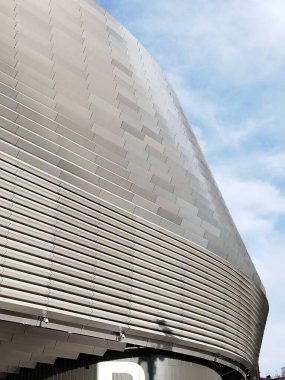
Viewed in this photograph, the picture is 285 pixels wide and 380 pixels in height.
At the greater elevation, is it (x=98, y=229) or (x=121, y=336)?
(x=98, y=229)

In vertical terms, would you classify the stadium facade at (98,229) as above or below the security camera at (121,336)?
above

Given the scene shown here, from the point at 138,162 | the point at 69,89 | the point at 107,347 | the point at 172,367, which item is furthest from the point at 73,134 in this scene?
the point at 172,367

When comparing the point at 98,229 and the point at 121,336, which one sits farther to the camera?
the point at 98,229

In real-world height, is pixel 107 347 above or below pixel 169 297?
below

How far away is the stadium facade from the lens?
56.6 ft

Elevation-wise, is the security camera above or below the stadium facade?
below

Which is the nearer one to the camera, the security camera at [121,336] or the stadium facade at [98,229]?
the stadium facade at [98,229]

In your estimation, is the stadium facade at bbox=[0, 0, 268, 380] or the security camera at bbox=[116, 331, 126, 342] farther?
the security camera at bbox=[116, 331, 126, 342]

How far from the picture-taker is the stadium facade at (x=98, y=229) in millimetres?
17250

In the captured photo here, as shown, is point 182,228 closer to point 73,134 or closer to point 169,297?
point 169,297

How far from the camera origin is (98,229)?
769 inches

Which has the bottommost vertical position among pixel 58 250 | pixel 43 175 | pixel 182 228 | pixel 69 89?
pixel 58 250

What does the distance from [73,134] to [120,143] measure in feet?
10.9

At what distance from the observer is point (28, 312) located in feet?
52.6
